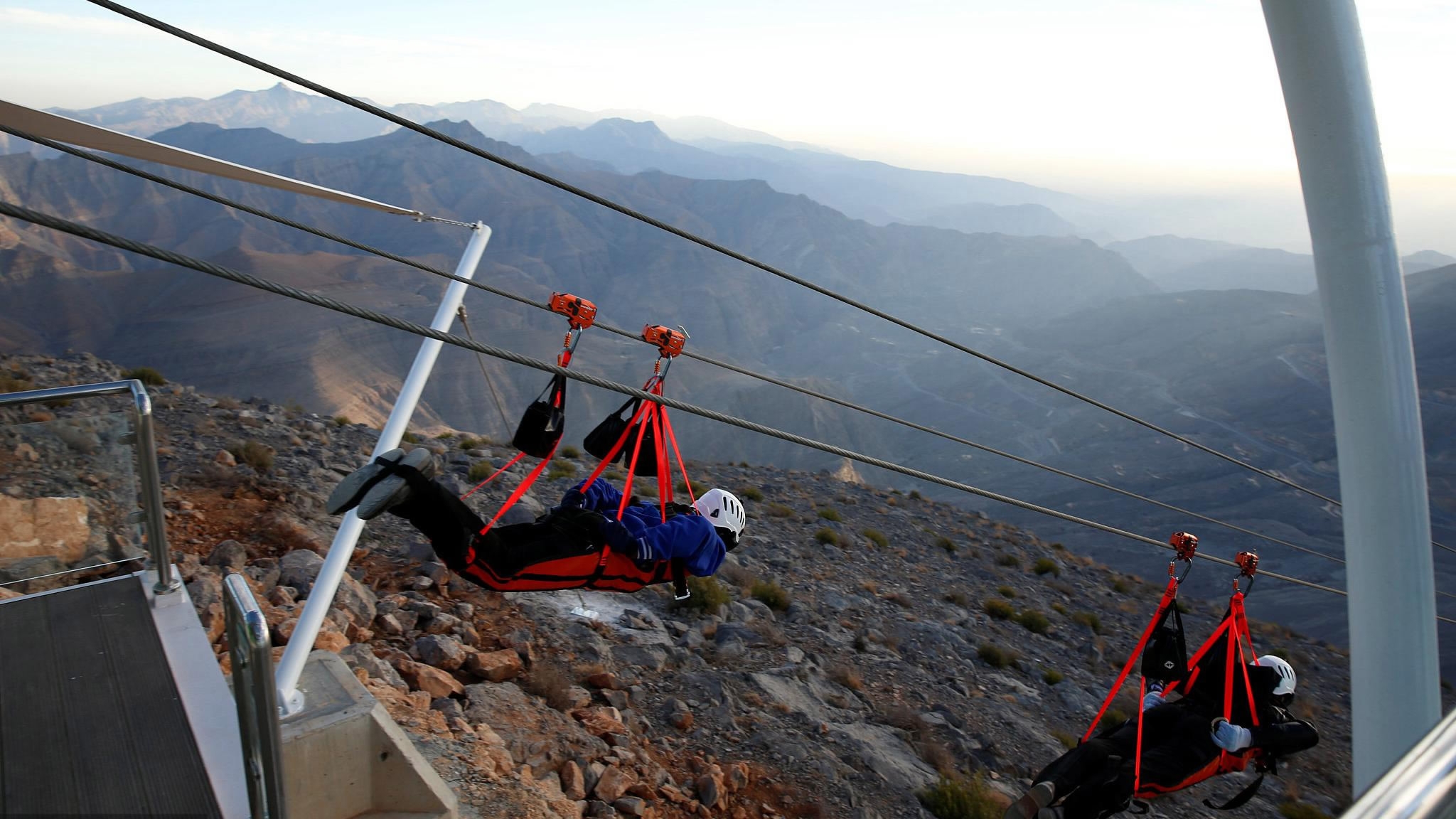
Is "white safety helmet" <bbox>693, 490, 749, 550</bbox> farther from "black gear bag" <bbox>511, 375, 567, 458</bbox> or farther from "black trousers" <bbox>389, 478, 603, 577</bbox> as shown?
"black gear bag" <bbox>511, 375, 567, 458</bbox>

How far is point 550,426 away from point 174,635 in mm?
2102

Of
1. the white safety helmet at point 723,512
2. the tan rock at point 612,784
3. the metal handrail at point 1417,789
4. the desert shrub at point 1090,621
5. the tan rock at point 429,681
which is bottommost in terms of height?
the desert shrub at point 1090,621

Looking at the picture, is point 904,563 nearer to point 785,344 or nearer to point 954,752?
point 954,752

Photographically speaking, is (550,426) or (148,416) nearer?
(148,416)

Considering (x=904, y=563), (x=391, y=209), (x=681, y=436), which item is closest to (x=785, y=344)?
(x=681, y=436)

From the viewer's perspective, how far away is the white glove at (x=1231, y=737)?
6234 millimetres

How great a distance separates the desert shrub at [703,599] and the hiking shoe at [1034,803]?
17.1 ft

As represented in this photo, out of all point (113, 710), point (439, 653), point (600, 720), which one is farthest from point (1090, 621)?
point (113, 710)

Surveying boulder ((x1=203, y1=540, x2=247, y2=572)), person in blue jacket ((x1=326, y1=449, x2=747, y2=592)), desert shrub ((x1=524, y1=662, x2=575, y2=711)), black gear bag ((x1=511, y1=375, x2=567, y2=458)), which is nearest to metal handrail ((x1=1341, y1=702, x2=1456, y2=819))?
person in blue jacket ((x1=326, y1=449, x2=747, y2=592))

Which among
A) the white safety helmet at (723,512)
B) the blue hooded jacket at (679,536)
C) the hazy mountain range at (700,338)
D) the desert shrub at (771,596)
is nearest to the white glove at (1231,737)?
the white safety helmet at (723,512)

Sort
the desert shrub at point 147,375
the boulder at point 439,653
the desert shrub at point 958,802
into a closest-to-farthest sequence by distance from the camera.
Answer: the boulder at point 439,653 → the desert shrub at point 958,802 → the desert shrub at point 147,375

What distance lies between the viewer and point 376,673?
6.29 m

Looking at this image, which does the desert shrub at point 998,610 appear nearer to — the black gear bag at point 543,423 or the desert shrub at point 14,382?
the black gear bag at point 543,423

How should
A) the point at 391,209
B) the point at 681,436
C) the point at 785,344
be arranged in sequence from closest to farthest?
the point at 391,209
the point at 681,436
the point at 785,344
